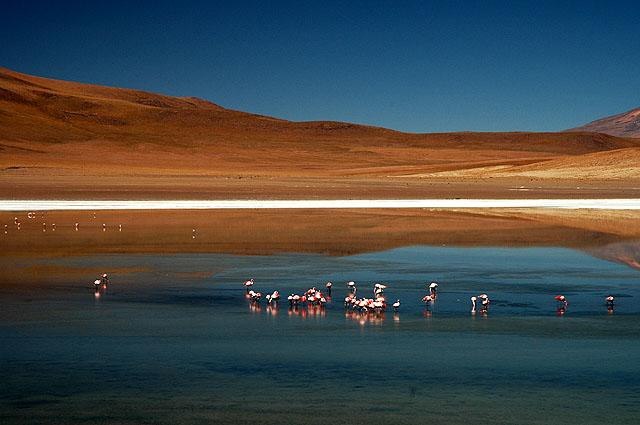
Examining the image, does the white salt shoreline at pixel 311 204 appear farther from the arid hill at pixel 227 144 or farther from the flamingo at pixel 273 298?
the arid hill at pixel 227 144

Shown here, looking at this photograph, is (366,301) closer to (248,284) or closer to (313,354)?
(248,284)

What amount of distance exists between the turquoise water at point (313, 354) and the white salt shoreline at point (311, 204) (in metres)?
18.2

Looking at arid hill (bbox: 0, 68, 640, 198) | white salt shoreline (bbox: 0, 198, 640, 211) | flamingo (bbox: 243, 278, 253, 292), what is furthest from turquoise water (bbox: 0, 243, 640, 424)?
arid hill (bbox: 0, 68, 640, 198)

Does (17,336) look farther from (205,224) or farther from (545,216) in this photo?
(545,216)

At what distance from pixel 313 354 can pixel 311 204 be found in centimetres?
2531

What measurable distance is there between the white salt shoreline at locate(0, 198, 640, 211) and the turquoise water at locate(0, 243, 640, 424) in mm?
18171

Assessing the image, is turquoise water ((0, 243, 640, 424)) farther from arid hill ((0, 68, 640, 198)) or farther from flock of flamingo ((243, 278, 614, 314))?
arid hill ((0, 68, 640, 198))

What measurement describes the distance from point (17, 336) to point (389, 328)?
10.3ft

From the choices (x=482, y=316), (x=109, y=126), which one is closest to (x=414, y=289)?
(x=482, y=316)

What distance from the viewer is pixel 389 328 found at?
30.3 ft

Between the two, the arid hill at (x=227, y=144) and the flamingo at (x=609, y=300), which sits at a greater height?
the arid hill at (x=227, y=144)

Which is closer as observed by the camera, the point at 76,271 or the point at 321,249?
the point at 76,271

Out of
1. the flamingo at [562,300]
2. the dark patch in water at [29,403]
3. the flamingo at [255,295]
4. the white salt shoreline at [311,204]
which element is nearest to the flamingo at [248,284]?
the flamingo at [255,295]

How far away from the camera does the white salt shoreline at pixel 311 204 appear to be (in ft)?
102
